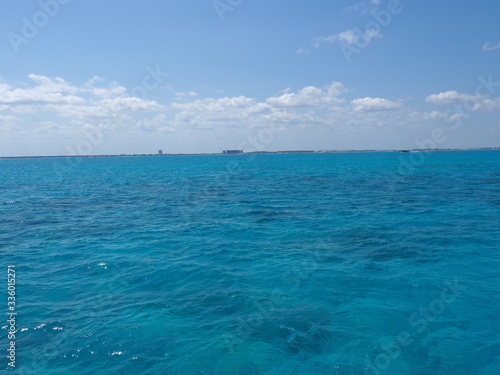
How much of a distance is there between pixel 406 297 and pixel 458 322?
2.29 metres

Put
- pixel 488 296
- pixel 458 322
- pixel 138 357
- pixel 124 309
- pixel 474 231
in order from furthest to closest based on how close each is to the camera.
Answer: pixel 474 231 < pixel 488 296 < pixel 124 309 < pixel 458 322 < pixel 138 357

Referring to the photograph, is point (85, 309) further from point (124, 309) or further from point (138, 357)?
point (138, 357)

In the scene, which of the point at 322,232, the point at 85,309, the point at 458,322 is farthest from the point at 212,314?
the point at 322,232

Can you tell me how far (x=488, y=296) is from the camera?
14531 mm

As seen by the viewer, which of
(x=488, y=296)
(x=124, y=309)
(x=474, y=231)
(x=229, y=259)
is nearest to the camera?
(x=124, y=309)
